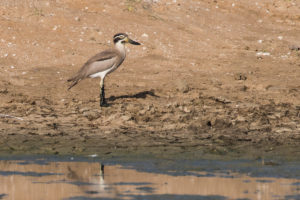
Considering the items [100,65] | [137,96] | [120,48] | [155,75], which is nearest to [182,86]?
[137,96]

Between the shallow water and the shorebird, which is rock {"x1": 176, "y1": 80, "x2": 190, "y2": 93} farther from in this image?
the shallow water

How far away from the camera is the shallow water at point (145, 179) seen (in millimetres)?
7289

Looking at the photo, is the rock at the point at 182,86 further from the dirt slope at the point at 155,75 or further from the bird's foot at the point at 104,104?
the bird's foot at the point at 104,104

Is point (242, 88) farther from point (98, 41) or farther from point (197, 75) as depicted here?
point (98, 41)

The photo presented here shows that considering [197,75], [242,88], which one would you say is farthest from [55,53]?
[242,88]

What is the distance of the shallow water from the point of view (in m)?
7.29

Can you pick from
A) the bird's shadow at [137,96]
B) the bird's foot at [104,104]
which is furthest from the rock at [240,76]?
the bird's foot at [104,104]

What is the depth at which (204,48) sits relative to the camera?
1568 cm

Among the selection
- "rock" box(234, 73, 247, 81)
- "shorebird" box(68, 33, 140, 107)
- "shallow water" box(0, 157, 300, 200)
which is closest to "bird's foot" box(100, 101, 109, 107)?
"shorebird" box(68, 33, 140, 107)

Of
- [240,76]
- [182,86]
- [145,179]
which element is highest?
[240,76]

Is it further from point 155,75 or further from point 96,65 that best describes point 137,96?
point 155,75

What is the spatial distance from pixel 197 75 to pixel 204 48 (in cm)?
176

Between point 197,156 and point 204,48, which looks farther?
point 204,48

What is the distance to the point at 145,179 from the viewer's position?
7.95 metres
